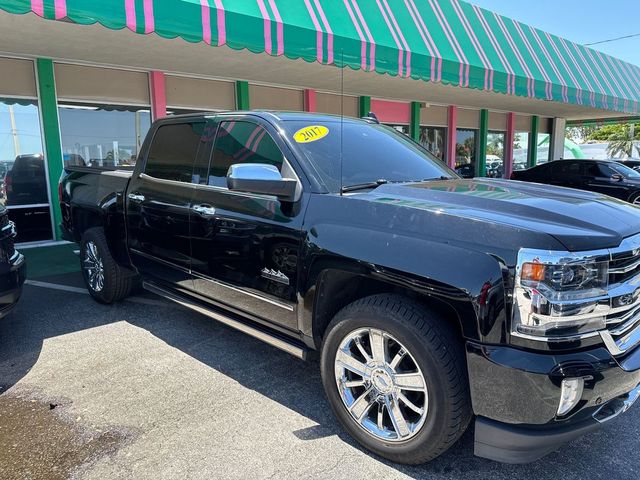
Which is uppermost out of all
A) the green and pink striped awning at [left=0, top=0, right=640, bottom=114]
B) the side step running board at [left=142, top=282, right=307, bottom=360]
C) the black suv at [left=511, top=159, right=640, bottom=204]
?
the green and pink striped awning at [left=0, top=0, right=640, bottom=114]

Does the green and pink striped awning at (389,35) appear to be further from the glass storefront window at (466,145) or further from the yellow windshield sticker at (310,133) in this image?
the glass storefront window at (466,145)

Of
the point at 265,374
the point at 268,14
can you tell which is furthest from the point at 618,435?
the point at 268,14

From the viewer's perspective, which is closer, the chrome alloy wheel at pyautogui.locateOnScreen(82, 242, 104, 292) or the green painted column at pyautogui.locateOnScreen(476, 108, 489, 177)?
the chrome alloy wheel at pyautogui.locateOnScreen(82, 242, 104, 292)

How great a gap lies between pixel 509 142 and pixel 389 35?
1224cm

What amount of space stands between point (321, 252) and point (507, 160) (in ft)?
59.0

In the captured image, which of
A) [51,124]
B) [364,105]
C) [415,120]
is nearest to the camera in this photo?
[51,124]

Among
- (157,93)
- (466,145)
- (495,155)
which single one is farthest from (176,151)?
(495,155)

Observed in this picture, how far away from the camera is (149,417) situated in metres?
3.07

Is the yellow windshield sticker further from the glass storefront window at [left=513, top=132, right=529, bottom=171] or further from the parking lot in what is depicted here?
the glass storefront window at [left=513, top=132, right=529, bottom=171]

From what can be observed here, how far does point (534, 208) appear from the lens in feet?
8.21

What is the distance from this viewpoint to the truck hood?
2240 millimetres

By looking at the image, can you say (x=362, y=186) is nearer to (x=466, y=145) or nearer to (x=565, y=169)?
(x=565, y=169)

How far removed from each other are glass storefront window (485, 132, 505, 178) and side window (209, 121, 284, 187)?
625 inches

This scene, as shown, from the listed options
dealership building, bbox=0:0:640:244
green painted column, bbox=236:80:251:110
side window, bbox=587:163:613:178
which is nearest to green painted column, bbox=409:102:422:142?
dealership building, bbox=0:0:640:244
